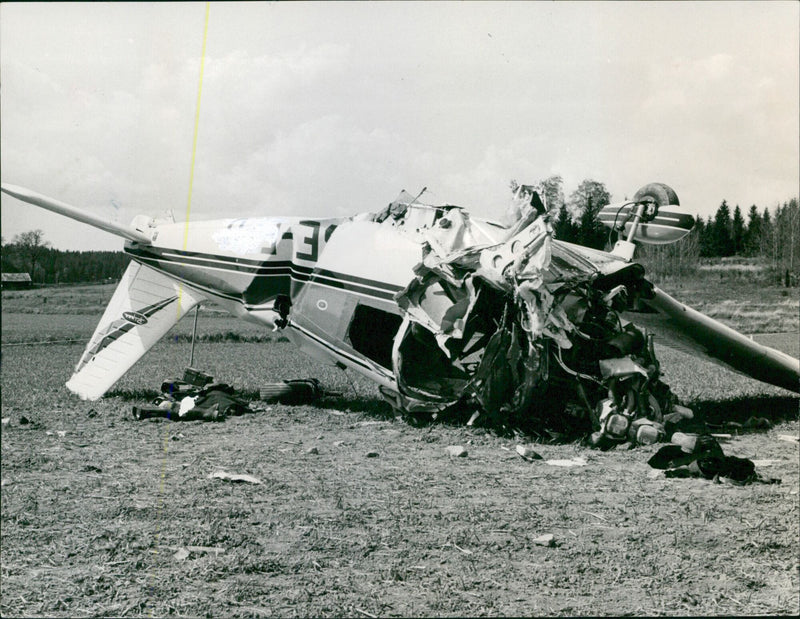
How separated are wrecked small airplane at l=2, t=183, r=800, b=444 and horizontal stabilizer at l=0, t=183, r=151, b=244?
0.03m

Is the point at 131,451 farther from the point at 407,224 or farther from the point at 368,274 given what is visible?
the point at 407,224

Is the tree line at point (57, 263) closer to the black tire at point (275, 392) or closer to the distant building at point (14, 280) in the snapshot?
the distant building at point (14, 280)

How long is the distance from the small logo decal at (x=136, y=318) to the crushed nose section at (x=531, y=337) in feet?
17.5

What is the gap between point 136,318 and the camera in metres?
A: 11.8

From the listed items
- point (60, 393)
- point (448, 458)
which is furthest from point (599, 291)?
point (60, 393)

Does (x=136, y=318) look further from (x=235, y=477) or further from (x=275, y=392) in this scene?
(x=235, y=477)

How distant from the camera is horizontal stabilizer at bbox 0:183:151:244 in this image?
9430 mm

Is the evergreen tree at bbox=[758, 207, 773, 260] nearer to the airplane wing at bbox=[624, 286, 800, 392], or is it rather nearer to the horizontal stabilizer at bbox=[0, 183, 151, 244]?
the airplane wing at bbox=[624, 286, 800, 392]

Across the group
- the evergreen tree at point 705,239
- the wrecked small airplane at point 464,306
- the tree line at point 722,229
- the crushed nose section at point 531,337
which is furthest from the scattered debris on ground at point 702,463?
the evergreen tree at point 705,239

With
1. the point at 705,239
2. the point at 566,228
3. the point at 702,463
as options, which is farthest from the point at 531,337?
the point at 705,239

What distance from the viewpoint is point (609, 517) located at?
5617 mm

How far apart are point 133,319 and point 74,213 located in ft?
6.51

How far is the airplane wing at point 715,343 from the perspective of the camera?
9914 mm

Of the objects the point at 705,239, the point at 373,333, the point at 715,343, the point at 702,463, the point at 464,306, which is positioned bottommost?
the point at 702,463
